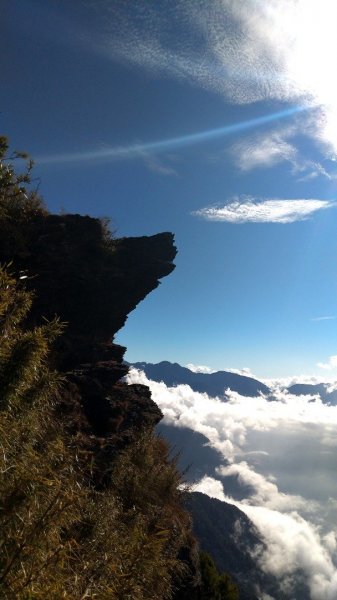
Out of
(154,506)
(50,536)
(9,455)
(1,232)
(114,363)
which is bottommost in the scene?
(154,506)

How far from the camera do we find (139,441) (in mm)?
25109

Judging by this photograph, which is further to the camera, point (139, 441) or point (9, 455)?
point (139, 441)

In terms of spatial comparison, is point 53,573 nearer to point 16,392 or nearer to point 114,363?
point 16,392

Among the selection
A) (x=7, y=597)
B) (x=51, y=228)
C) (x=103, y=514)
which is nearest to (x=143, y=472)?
(x=103, y=514)

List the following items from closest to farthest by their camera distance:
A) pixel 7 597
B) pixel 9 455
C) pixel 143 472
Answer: pixel 7 597, pixel 9 455, pixel 143 472

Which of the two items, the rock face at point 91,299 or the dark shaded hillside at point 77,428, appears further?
the rock face at point 91,299

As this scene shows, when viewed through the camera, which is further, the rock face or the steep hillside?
the rock face

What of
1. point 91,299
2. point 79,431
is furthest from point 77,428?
point 91,299

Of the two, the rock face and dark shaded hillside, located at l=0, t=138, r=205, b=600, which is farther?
the rock face

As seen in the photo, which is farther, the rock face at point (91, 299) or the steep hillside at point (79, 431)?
the rock face at point (91, 299)

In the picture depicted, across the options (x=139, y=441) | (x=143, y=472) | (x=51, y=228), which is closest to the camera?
(x=143, y=472)

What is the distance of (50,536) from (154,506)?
17100mm

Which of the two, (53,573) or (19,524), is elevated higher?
(19,524)

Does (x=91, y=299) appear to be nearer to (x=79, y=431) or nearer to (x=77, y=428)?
(x=77, y=428)
